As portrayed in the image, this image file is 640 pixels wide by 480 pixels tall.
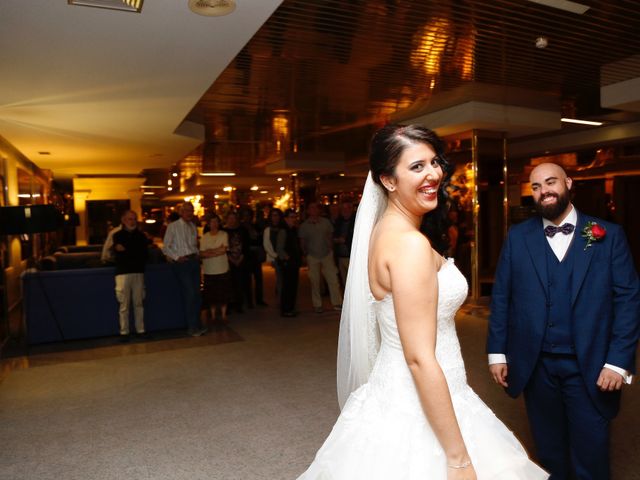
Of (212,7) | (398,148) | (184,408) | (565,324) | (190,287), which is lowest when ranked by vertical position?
(184,408)

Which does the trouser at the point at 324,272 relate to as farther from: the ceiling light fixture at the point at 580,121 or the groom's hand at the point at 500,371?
the groom's hand at the point at 500,371

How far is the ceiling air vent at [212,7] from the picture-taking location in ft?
10.4

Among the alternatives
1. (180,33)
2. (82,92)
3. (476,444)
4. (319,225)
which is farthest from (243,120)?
(476,444)

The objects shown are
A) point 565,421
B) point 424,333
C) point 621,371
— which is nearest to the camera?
point 424,333

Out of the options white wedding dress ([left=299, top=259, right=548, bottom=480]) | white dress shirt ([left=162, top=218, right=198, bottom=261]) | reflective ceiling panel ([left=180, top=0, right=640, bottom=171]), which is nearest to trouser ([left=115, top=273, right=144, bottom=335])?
white dress shirt ([left=162, top=218, right=198, bottom=261])

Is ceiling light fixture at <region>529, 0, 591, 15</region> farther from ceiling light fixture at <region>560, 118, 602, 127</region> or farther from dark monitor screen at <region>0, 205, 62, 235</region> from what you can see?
dark monitor screen at <region>0, 205, 62, 235</region>

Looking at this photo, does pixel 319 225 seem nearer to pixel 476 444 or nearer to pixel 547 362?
pixel 547 362

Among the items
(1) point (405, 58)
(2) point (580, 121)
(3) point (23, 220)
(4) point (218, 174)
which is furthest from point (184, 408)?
(4) point (218, 174)

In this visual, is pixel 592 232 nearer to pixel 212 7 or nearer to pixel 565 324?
pixel 565 324

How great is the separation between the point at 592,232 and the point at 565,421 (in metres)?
0.94

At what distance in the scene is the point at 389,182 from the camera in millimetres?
1488

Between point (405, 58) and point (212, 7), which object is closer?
point (212, 7)

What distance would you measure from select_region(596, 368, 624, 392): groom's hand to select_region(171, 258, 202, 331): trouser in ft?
17.7

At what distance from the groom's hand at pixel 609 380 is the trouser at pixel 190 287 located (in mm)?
5399
